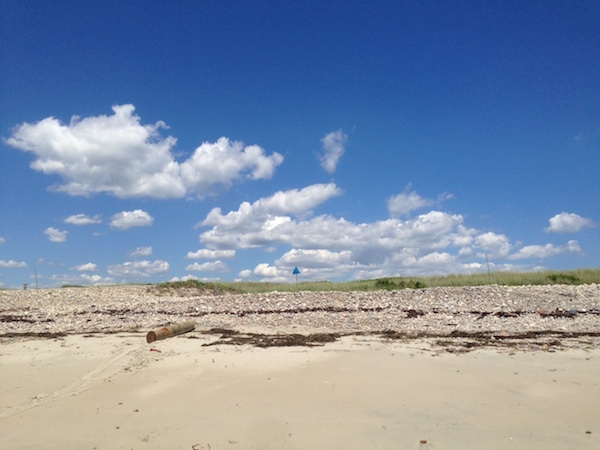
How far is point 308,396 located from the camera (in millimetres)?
7711

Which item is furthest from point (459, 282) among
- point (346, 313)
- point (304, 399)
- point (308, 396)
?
point (304, 399)

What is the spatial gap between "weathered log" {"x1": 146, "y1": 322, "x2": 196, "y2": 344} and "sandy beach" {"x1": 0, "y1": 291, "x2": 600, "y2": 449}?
2.59ft

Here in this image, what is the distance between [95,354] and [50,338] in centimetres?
418

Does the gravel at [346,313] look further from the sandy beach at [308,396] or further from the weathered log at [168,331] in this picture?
the sandy beach at [308,396]

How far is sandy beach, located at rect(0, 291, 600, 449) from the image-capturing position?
6070 millimetres

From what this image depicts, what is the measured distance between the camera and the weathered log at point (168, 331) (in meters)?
13.1

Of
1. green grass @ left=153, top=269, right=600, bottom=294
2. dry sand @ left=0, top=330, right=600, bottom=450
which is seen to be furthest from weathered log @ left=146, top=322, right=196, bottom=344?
green grass @ left=153, top=269, right=600, bottom=294

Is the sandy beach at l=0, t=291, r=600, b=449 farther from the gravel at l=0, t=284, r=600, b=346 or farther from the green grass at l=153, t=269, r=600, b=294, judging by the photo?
the green grass at l=153, t=269, r=600, b=294

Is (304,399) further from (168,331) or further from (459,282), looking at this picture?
(459,282)

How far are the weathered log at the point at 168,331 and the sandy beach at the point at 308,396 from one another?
2.59ft

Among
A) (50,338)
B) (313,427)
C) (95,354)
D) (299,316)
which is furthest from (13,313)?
(313,427)

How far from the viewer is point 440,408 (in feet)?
23.0

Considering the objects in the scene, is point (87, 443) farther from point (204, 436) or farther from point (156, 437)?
point (204, 436)

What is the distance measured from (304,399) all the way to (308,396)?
0.57ft
